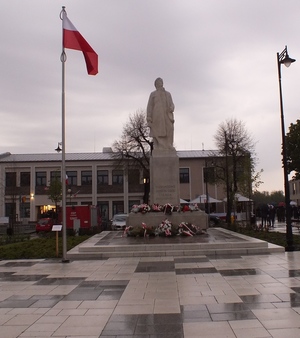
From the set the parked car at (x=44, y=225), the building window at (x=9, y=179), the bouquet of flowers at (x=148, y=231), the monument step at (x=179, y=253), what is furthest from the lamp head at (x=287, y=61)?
the building window at (x=9, y=179)

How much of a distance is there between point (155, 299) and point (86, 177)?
56512 mm

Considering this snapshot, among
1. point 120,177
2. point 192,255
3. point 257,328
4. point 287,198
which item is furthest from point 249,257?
point 120,177

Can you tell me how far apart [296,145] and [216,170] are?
1728cm

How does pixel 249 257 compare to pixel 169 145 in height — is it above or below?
below

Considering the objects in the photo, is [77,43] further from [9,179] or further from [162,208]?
[9,179]

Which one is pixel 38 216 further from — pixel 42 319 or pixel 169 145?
pixel 42 319

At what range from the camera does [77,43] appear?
1590 cm

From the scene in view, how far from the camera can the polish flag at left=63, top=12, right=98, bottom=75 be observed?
51.1 ft

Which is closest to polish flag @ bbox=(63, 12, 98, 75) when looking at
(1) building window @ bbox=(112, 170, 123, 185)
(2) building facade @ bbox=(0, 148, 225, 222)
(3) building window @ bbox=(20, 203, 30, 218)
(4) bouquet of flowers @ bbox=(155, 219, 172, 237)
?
(4) bouquet of flowers @ bbox=(155, 219, 172, 237)

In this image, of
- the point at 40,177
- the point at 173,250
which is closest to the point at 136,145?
the point at 40,177

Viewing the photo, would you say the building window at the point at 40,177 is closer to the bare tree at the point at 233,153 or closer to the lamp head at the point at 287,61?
the bare tree at the point at 233,153

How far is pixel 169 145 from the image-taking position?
23.4 m

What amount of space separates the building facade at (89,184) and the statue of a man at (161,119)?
1523 inches

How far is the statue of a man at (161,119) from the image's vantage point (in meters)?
23.4
